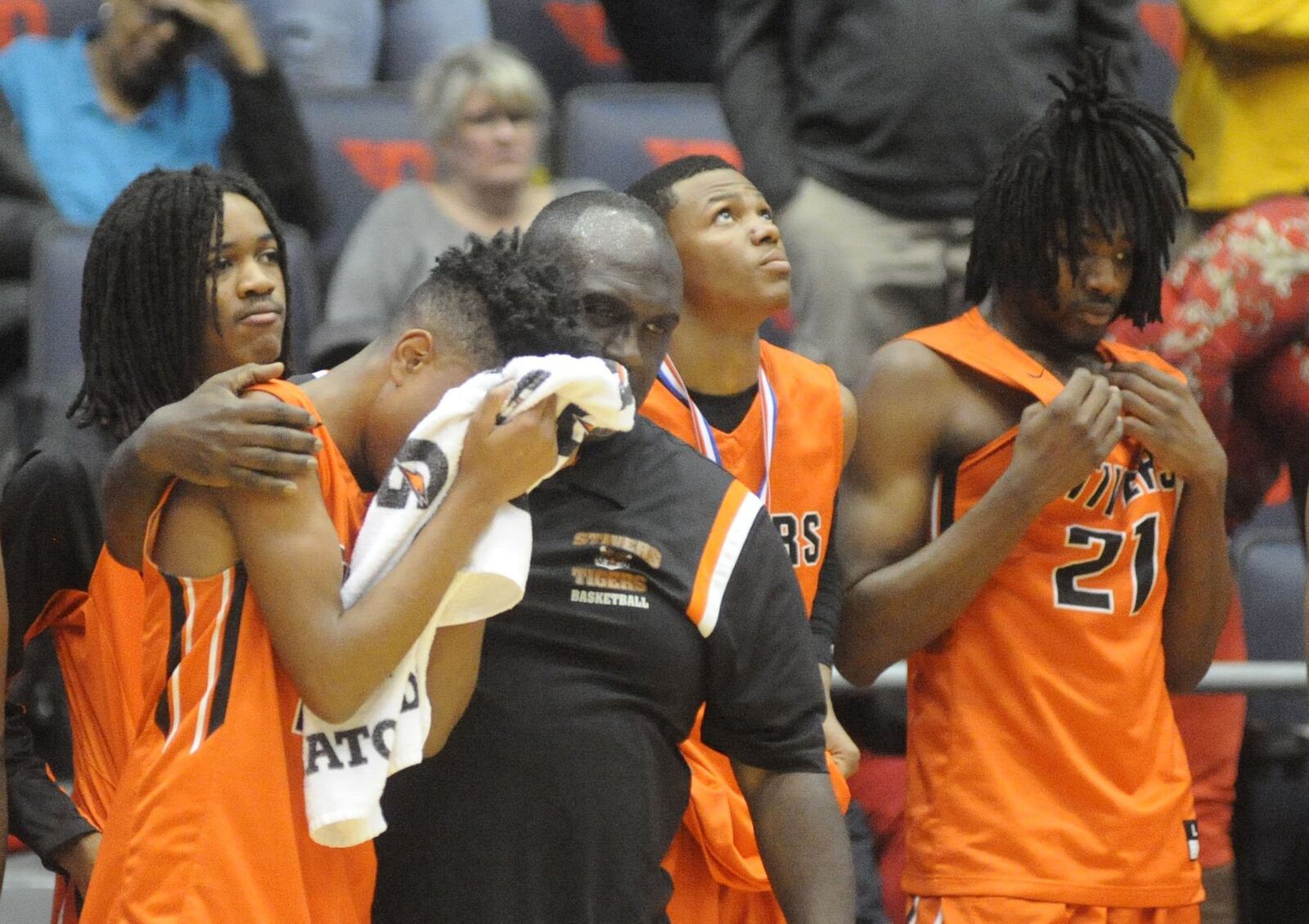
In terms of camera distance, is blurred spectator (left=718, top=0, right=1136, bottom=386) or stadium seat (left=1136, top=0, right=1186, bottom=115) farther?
stadium seat (left=1136, top=0, right=1186, bottom=115)

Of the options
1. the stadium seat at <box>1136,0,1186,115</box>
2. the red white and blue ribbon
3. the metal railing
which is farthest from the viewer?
the stadium seat at <box>1136,0,1186,115</box>

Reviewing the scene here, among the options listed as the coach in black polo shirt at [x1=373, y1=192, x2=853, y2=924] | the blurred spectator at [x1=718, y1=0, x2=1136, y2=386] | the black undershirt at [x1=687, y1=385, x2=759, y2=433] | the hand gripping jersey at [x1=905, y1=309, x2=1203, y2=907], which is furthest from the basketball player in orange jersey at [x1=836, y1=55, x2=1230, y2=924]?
the blurred spectator at [x1=718, y1=0, x2=1136, y2=386]

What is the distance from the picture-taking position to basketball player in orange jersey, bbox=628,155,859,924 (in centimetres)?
321

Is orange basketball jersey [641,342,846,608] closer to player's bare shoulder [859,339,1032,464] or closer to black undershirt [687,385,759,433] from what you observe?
black undershirt [687,385,759,433]

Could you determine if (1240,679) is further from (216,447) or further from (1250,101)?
(216,447)

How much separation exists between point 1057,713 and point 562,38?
351cm

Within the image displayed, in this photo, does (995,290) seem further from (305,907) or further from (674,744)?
(305,907)

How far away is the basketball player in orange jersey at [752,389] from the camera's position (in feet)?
10.5

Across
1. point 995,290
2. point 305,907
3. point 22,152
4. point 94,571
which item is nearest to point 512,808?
point 305,907

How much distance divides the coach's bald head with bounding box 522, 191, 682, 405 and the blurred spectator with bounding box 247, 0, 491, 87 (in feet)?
10.1

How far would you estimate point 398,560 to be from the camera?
2.29 meters

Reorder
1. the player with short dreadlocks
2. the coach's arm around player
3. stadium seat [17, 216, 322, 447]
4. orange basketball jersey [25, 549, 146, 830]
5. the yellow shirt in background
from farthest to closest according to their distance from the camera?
stadium seat [17, 216, 322, 447]
the yellow shirt in background
the player with short dreadlocks
orange basketball jersey [25, 549, 146, 830]
the coach's arm around player

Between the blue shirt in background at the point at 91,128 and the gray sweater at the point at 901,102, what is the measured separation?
4.73 feet

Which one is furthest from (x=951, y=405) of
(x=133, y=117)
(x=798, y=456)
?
(x=133, y=117)
